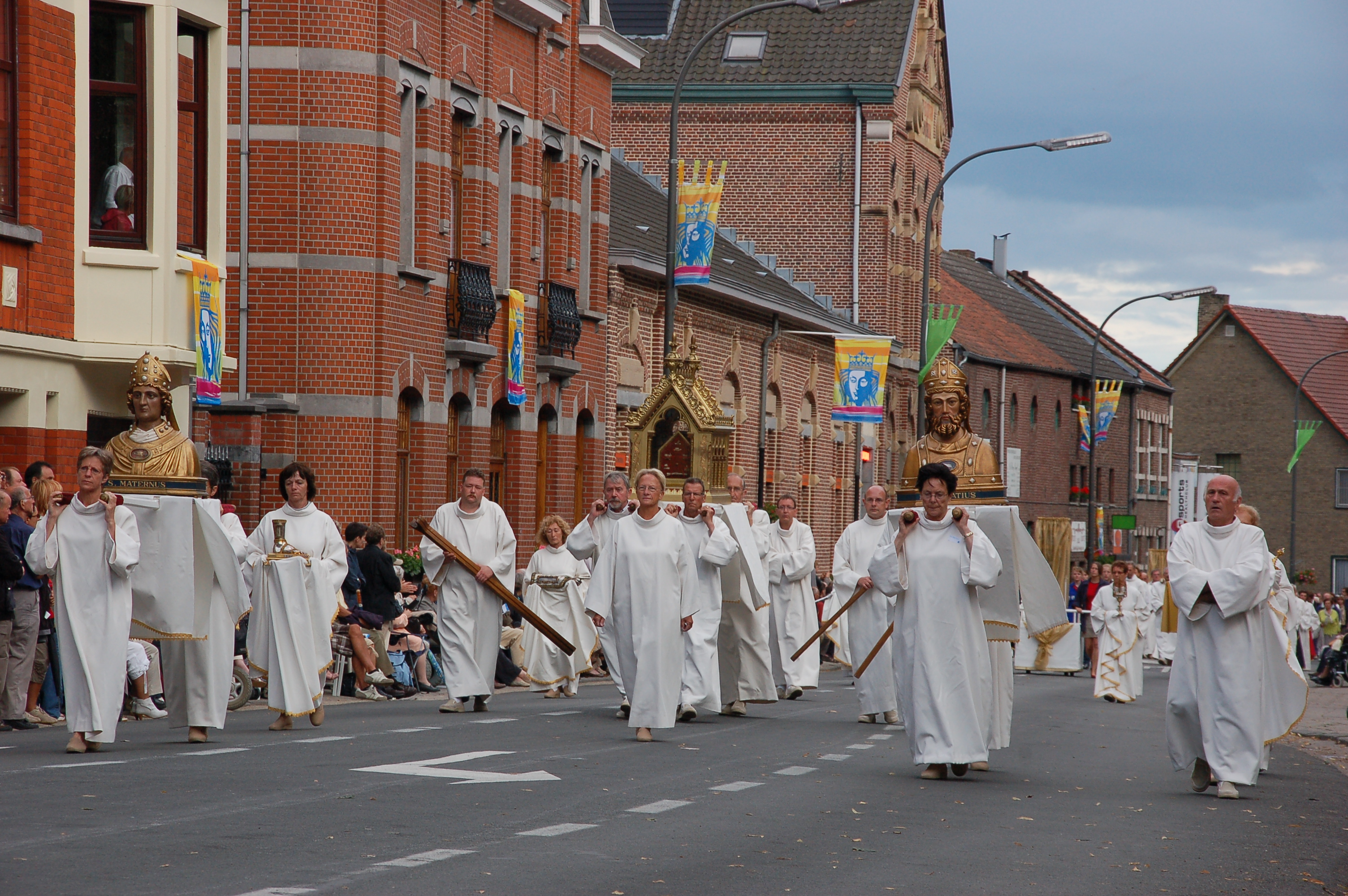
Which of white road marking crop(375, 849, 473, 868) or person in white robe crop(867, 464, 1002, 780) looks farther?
person in white robe crop(867, 464, 1002, 780)

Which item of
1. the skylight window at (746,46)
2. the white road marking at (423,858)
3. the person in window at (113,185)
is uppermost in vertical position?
the skylight window at (746,46)

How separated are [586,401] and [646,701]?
19.2 meters

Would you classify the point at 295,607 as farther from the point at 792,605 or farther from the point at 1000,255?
the point at 1000,255

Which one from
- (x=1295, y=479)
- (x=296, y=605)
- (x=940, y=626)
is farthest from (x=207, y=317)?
(x=1295, y=479)

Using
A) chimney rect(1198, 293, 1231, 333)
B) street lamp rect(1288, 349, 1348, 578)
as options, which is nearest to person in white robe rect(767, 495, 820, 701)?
street lamp rect(1288, 349, 1348, 578)

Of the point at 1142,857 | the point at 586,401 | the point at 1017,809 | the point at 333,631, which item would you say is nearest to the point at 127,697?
the point at 333,631

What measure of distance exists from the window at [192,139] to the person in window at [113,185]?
0.85 m

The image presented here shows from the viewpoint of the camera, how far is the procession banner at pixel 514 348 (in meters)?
29.8

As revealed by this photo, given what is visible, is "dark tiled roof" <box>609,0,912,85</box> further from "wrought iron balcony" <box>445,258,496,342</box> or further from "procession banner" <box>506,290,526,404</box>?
"wrought iron balcony" <box>445,258,496,342</box>

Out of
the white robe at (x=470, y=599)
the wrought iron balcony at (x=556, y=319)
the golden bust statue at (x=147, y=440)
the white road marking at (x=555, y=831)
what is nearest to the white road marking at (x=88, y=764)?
the golden bust statue at (x=147, y=440)

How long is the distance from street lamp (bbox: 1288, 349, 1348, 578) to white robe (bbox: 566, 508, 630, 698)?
43.4m

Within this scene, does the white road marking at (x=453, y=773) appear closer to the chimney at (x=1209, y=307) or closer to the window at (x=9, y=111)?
the window at (x=9, y=111)

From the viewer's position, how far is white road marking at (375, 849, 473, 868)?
322 inches

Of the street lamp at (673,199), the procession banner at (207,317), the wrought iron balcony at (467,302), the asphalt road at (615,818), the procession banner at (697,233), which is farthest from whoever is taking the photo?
the wrought iron balcony at (467,302)
